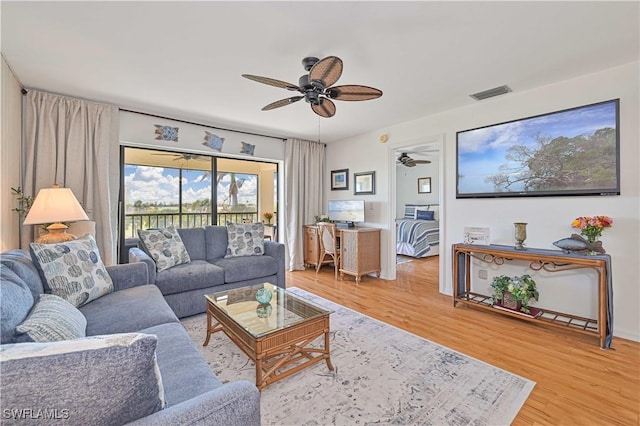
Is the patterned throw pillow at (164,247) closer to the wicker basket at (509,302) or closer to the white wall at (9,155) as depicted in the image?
the white wall at (9,155)

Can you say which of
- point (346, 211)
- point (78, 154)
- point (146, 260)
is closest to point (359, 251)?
point (346, 211)

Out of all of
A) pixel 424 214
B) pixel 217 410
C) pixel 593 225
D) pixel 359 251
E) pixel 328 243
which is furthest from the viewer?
pixel 424 214

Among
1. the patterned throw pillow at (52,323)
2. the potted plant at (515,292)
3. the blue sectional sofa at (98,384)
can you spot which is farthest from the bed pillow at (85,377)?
the potted plant at (515,292)

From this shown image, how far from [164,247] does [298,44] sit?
2.42 m

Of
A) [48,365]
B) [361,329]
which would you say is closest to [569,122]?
[361,329]

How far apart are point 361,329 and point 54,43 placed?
3395mm

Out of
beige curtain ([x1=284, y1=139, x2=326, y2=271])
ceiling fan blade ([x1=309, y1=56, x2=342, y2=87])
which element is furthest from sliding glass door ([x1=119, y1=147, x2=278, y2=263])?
ceiling fan blade ([x1=309, y1=56, x2=342, y2=87])

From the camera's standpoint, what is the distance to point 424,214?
23.3 ft

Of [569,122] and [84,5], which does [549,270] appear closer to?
[569,122]

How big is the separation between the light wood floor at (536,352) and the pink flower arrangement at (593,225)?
898 mm

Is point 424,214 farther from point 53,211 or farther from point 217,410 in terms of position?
point 217,410

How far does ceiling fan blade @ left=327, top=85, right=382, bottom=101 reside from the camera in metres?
2.33

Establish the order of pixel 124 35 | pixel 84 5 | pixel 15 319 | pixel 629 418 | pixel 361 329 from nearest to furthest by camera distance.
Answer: pixel 15 319 → pixel 629 418 → pixel 84 5 → pixel 124 35 → pixel 361 329

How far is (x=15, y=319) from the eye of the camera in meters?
1.07
